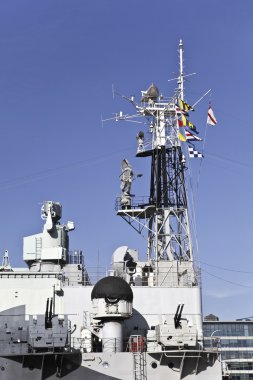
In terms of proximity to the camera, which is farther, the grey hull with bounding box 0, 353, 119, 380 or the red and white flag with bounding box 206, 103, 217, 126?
the red and white flag with bounding box 206, 103, 217, 126

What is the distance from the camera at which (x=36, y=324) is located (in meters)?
20.7

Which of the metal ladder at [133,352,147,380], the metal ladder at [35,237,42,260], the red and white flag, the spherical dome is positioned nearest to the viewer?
the metal ladder at [133,352,147,380]

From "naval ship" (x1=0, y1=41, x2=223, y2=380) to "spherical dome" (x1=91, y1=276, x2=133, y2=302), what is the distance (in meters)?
0.04

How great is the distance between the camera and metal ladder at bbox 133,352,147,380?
814 inches

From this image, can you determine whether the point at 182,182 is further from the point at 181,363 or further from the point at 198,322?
the point at 181,363

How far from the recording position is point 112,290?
69.4 ft

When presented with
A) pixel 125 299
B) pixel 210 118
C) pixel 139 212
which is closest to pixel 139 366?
pixel 125 299

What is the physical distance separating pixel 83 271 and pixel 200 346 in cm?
784

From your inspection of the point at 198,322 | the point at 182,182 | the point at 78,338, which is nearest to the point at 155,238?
the point at 182,182

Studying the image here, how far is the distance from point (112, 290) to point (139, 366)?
282 centimetres

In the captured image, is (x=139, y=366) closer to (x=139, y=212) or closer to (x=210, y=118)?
(x=139, y=212)

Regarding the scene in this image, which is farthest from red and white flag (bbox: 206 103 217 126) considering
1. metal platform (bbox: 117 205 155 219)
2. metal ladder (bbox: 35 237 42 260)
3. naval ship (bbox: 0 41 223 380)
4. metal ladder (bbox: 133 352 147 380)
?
metal ladder (bbox: 133 352 147 380)

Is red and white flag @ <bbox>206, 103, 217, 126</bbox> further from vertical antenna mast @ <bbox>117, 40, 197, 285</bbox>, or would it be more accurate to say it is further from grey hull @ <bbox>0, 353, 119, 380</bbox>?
grey hull @ <bbox>0, 353, 119, 380</bbox>

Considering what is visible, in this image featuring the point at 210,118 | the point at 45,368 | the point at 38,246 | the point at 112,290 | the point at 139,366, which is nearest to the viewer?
the point at 45,368
